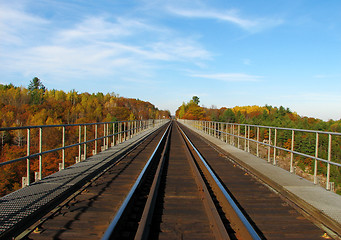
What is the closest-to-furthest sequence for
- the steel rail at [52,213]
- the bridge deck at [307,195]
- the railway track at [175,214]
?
1. the steel rail at [52,213]
2. the railway track at [175,214]
3. the bridge deck at [307,195]

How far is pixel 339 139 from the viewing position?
202ft

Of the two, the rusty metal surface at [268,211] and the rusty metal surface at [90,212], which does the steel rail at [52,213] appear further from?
the rusty metal surface at [268,211]

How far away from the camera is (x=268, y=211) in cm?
451

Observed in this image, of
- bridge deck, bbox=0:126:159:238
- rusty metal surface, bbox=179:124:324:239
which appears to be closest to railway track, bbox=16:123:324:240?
rusty metal surface, bbox=179:124:324:239

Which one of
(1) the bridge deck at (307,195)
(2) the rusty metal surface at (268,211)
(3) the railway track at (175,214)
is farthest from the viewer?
(1) the bridge deck at (307,195)

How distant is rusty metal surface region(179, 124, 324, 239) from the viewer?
12.0 feet

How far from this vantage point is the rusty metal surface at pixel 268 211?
3662mm

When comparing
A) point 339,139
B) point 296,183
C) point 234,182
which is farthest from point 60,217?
point 339,139

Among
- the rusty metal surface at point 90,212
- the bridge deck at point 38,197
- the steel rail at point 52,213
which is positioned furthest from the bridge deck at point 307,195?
the bridge deck at point 38,197

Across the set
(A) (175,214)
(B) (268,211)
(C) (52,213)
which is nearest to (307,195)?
(B) (268,211)

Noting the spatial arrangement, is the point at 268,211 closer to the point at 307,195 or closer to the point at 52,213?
the point at 307,195

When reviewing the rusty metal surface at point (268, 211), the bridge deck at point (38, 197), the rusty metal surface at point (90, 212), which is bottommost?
the rusty metal surface at point (90, 212)

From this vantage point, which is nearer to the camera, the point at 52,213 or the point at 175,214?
the point at 52,213

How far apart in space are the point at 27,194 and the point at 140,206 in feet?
7.05
